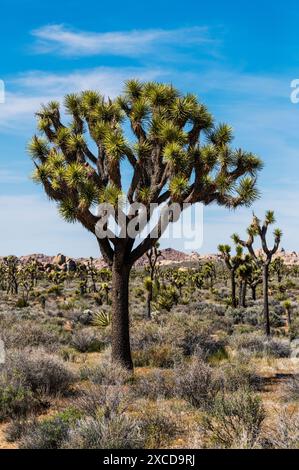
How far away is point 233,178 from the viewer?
452 inches

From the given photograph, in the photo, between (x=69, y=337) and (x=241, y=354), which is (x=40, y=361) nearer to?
(x=241, y=354)

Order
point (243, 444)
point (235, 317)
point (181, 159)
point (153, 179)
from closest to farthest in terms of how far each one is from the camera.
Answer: point (243, 444), point (181, 159), point (153, 179), point (235, 317)

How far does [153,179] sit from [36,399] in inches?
216

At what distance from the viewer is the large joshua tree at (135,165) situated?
35.2ft

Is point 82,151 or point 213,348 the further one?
point 213,348

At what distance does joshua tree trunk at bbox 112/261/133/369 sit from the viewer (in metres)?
11.1

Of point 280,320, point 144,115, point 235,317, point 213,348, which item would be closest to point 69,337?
point 213,348

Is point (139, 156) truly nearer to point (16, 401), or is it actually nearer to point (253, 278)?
point (16, 401)

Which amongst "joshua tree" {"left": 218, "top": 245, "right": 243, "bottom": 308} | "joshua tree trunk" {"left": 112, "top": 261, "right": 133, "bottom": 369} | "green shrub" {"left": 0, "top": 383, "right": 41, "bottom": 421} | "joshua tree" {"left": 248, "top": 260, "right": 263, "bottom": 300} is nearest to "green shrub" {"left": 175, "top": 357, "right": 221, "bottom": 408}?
"green shrub" {"left": 0, "top": 383, "right": 41, "bottom": 421}

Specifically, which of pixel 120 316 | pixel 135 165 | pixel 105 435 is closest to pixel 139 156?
pixel 135 165

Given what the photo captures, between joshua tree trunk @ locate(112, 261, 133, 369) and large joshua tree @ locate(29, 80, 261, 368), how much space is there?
0.02 m

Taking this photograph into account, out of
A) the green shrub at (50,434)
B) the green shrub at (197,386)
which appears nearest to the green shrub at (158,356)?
the green shrub at (197,386)

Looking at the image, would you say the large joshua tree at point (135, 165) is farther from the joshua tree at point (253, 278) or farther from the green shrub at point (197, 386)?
the joshua tree at point (253, 278)
